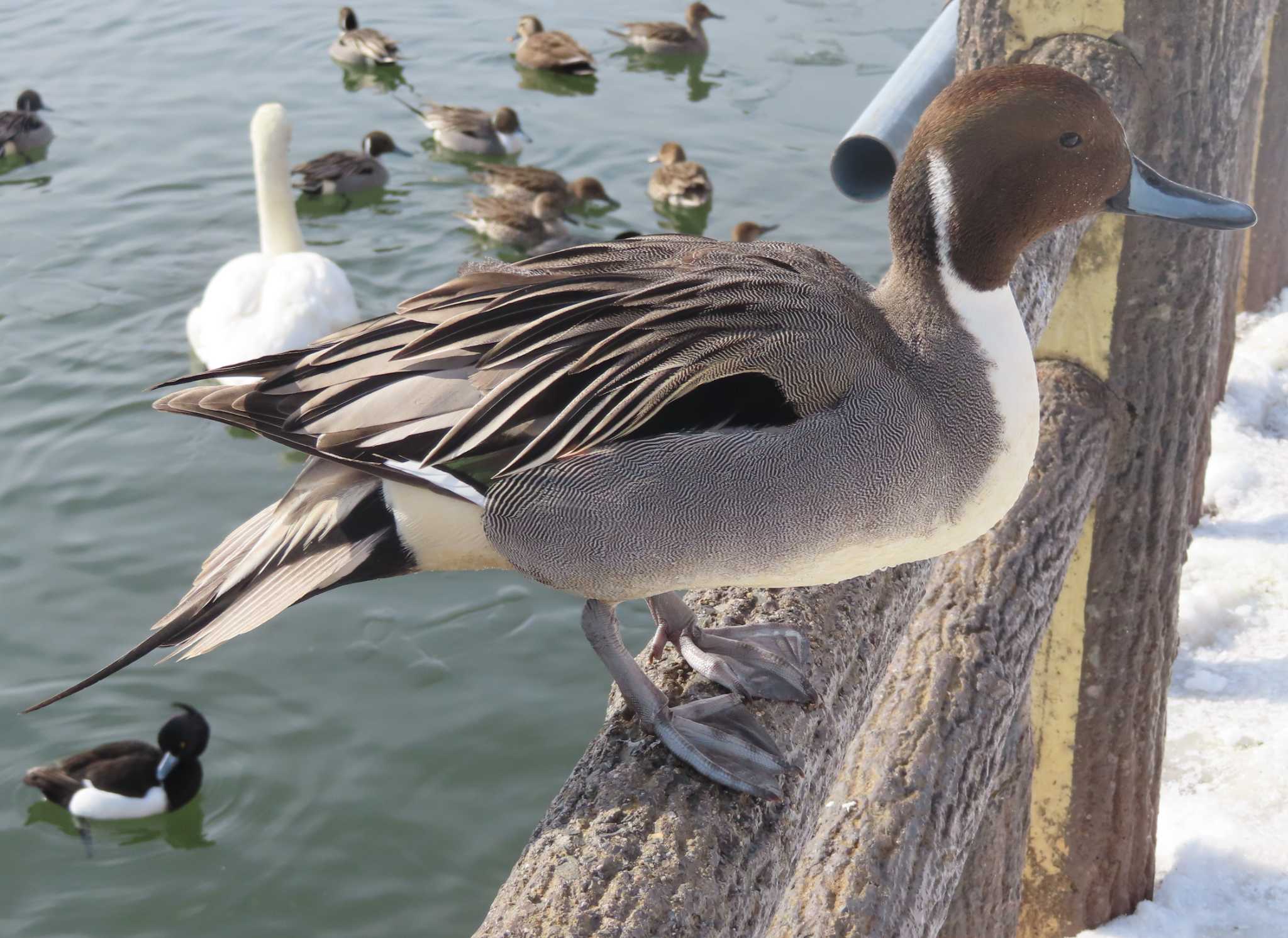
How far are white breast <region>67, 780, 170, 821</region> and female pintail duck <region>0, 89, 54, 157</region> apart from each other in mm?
5895

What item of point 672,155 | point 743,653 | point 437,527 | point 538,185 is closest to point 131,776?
point 437,527

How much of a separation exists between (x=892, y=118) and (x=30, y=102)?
7.97 metres

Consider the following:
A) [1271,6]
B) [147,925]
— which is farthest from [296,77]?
[1271,6]

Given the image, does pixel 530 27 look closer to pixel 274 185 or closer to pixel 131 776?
pixel 274 185

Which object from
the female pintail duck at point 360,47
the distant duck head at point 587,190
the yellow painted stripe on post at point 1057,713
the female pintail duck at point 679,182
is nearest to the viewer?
Answer: the yellow painted stripe on post at point 1057,713

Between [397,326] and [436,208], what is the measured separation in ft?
23.1

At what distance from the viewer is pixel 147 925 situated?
4.28 m

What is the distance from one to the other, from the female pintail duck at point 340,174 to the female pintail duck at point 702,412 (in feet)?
22.3

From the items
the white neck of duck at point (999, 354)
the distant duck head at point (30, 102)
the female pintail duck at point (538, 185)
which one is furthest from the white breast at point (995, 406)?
the distant duck head at point (30, 102)

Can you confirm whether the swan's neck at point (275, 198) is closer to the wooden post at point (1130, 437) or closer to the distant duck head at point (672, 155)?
the distant duck head at point (672, 155)

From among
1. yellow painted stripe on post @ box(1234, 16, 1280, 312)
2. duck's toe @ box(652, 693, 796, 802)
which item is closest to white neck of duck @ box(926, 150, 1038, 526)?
duck's toe @ box(652, 693, 796, 802)

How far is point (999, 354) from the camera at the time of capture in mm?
2090

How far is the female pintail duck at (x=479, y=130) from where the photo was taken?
9.39 m

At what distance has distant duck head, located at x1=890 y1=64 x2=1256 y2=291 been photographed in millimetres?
2037
